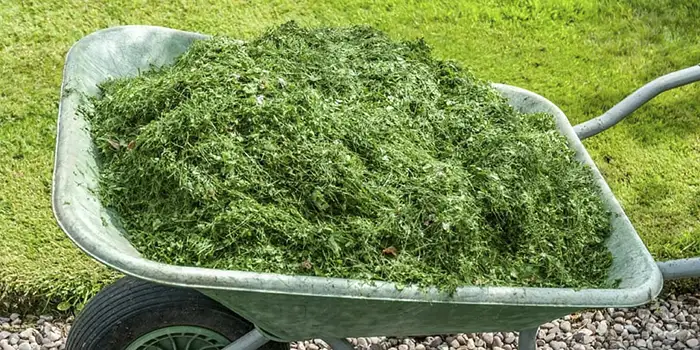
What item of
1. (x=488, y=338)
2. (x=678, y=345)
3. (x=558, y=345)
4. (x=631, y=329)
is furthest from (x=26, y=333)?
(x=678, y=345)

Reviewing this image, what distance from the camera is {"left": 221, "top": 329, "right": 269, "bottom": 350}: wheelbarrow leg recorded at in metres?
2.03

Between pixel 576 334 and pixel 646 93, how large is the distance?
101 cm

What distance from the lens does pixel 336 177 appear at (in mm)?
1952

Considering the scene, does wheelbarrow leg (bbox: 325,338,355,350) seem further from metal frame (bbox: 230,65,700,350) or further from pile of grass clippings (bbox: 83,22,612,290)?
pile of grass clippings (bbox: 83,22,612,290)

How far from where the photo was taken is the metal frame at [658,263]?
2.01 m

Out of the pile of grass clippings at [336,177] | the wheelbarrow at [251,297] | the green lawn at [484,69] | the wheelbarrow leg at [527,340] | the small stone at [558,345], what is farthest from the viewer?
the green lawn at [484,69]

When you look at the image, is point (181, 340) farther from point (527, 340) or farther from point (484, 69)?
point (484, 69)

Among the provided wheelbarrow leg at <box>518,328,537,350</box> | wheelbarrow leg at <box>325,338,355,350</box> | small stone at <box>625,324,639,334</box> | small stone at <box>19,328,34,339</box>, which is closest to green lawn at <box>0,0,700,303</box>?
small stone at <box>19,328,34,339</box>

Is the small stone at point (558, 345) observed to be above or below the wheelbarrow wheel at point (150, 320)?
below

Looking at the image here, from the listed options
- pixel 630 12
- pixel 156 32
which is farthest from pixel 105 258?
pixel 630 12

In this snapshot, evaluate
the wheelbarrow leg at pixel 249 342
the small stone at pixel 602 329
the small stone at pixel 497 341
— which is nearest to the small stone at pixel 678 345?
the small stone at pixel 602 329

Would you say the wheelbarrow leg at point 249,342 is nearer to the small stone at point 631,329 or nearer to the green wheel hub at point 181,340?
the green wheel hub at point 181,340

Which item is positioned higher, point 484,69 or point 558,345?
point 484,69

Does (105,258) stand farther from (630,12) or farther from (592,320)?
(630,12)
